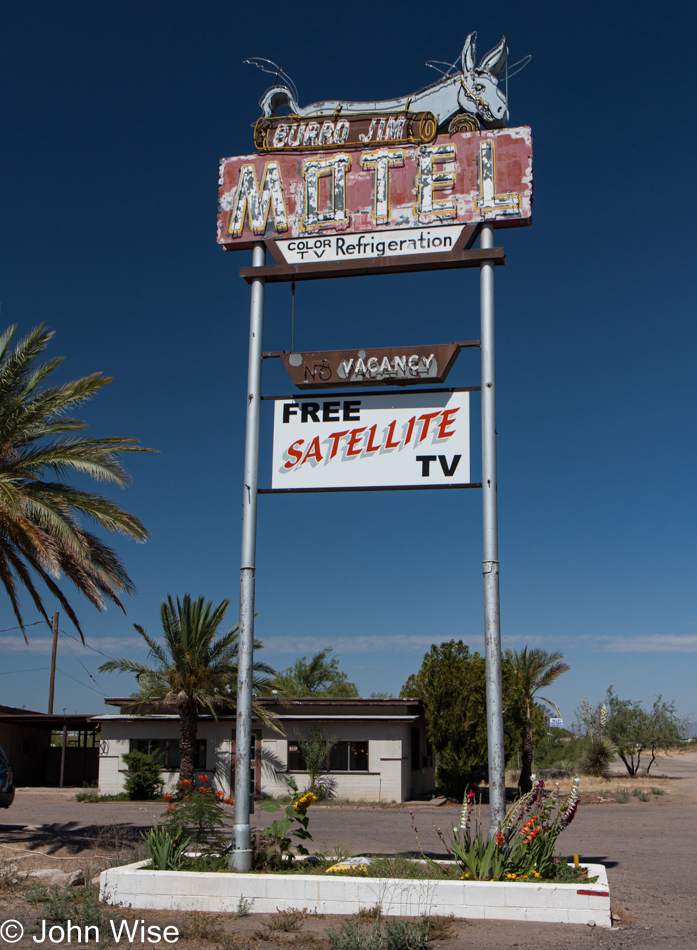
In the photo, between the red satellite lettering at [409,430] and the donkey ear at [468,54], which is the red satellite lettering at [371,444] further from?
the donkey ear at [468,54]

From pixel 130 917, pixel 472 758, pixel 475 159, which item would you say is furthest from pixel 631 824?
pixel 475 159

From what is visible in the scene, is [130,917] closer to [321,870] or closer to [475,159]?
[321,870]

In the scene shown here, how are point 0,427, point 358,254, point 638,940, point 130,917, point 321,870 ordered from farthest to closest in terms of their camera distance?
point 0,427, point 358,254, point 321,870, point 130,917, point 638,940

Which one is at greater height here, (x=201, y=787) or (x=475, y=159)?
(x=475, y=159)

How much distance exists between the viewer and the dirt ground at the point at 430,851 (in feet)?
23.8

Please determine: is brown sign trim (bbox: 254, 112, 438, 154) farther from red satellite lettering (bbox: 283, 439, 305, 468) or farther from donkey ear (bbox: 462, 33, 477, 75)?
red satellite lettering (bbox: 283, 439, 305, 468)

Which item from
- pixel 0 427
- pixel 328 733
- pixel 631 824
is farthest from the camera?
pixel 328 733

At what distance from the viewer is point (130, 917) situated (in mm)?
8141

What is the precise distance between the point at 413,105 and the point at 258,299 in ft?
11.6

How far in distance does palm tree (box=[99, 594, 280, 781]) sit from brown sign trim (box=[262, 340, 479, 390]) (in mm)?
17357

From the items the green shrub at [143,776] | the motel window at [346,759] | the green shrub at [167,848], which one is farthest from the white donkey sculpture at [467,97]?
the green shrub at [143,776]

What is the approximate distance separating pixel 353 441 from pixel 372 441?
0.82ft

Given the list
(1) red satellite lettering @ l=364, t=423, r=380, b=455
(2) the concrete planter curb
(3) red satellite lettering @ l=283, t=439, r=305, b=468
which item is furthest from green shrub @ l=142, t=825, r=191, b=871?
(1) red satellite lettering @ l=364, t=423, r=380, b=455

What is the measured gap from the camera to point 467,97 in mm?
11094
